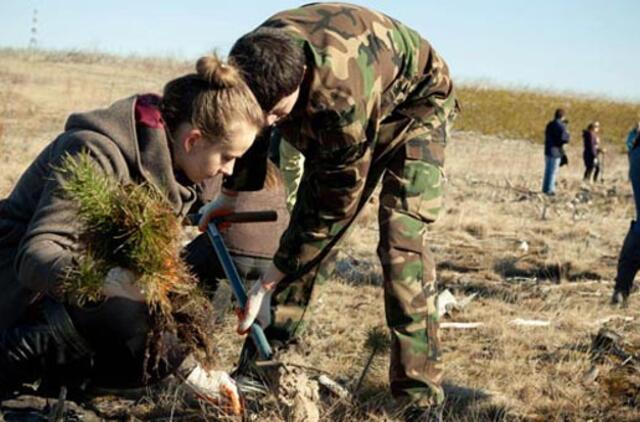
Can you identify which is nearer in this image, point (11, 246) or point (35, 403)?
point (11, 246)

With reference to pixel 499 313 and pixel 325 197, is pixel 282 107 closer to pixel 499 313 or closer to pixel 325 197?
pixel 325 197

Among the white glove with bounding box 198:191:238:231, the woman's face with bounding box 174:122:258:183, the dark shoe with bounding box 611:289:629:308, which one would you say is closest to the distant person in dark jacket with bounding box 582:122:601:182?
the dark shoe with bounding box 611:289:629:308

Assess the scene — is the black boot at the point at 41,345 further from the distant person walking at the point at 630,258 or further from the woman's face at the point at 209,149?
the distant person walking at the point at 630,258

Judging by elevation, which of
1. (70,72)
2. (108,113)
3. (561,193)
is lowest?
(70,72)

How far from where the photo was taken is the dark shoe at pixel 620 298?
596cm

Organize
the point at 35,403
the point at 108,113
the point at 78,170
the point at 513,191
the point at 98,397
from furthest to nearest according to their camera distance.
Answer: the point at 513,191
the point at 98,397
the point at 35,403
the point at 108,113
the point at 78,170

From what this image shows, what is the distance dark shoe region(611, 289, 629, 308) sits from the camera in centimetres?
596

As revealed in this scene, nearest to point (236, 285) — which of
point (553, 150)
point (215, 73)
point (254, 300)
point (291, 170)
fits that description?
point (254, 300)

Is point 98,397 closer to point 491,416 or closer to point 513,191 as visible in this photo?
point 491,416

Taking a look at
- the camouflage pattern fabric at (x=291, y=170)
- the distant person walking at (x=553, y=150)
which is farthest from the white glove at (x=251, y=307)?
the distant person walking at (x=553, y=150)

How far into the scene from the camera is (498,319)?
5.23 meters

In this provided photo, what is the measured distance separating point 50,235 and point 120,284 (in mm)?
357

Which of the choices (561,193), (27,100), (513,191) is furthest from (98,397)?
(27,100)

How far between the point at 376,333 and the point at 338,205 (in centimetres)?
65
